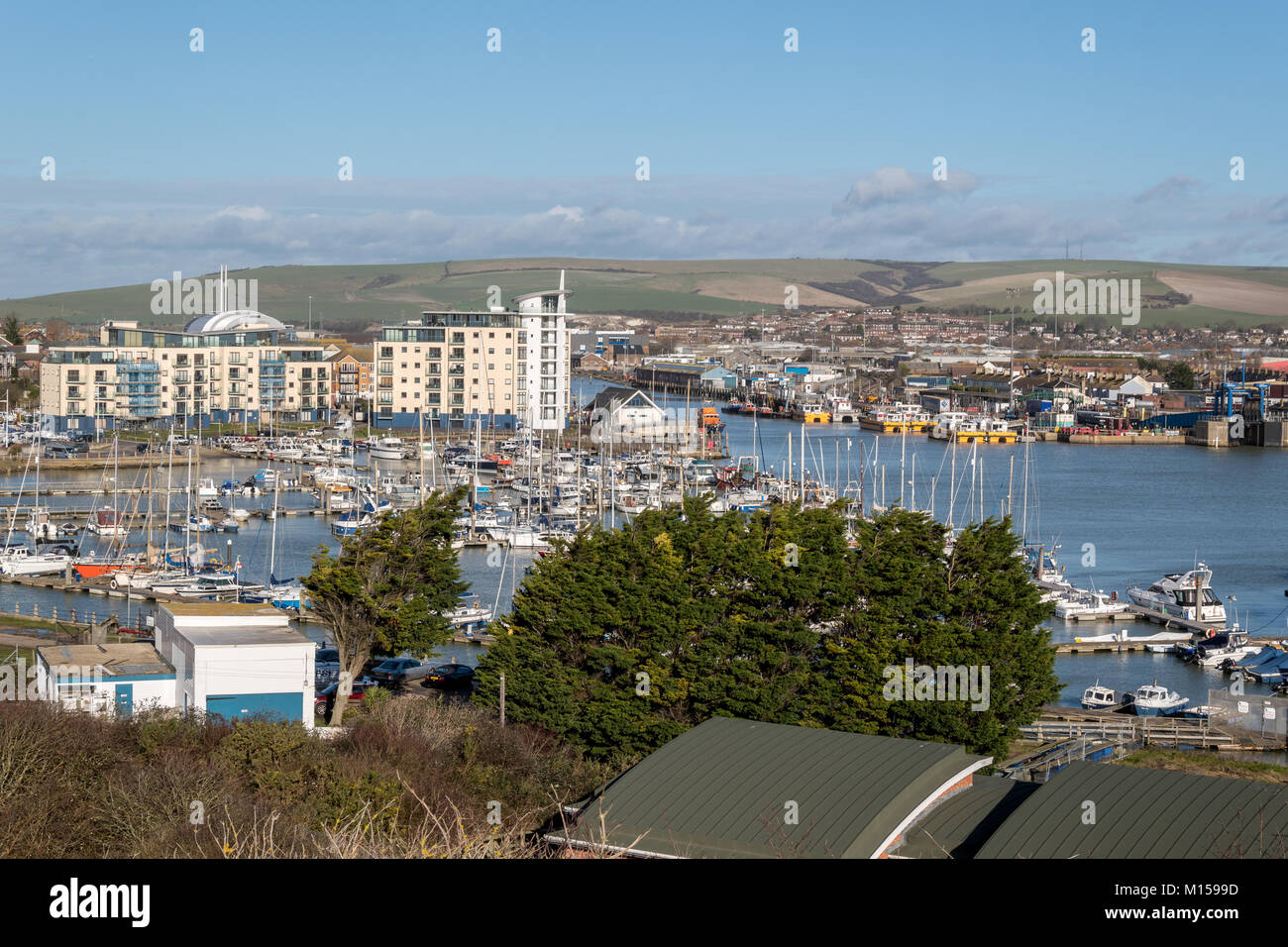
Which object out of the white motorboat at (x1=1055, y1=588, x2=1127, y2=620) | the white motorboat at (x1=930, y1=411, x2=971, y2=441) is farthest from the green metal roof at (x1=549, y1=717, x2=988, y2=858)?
Answer: the white motorboat at (x1=930, y1=411, x2=971, y2=441)

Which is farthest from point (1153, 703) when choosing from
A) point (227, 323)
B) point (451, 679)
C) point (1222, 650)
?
point (227, 323)

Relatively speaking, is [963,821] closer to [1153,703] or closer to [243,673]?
[243,673]

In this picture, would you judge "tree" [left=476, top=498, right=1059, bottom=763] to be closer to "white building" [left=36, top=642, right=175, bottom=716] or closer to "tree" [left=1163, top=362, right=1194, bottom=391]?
"white building" [left=36, top=642, right=175, bottom=716]

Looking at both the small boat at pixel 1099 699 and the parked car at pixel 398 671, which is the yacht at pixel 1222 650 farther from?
the parked car at pixel 398 671

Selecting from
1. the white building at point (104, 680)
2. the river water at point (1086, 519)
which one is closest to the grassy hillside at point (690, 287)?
the river water at point (1086, 519)

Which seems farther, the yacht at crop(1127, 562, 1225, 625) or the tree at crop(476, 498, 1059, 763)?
the yacht at crop(1127, 562, 1225, 625)
